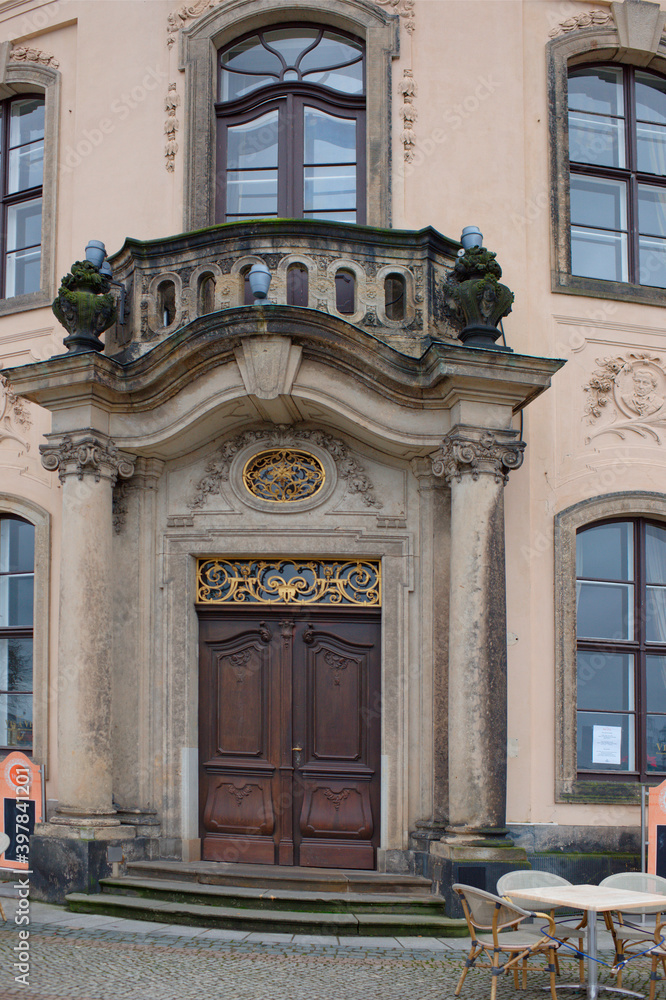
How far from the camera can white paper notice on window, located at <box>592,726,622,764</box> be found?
812 cm

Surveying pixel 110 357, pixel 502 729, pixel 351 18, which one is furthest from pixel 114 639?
pixel 351 18

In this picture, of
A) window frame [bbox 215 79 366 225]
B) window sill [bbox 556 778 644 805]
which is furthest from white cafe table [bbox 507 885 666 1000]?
window frame [bbox 215 79 366 225]

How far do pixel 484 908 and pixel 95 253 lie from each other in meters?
5.61

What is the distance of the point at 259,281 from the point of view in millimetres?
7613

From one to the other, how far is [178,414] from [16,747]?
336 centimetres

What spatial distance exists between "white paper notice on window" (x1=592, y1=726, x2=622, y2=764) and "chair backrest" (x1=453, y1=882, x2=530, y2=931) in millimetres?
1680

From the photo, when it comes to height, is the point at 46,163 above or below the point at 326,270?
above

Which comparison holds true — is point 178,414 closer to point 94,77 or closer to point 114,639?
point 114,639

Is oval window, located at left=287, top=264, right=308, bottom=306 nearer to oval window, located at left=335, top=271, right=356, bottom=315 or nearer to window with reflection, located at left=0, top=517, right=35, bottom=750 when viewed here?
oval window, located at left=335, top=271, right=356, bottom=315

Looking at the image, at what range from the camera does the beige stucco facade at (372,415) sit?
7.72 meters

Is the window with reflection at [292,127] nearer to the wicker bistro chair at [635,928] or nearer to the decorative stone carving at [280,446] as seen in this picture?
the decorative stone carving at [280,446]

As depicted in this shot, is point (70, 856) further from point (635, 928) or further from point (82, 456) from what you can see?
point (635, 928)

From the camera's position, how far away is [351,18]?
8.73m

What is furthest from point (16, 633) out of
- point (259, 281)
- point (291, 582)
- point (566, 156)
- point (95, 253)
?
point (566, 156)
